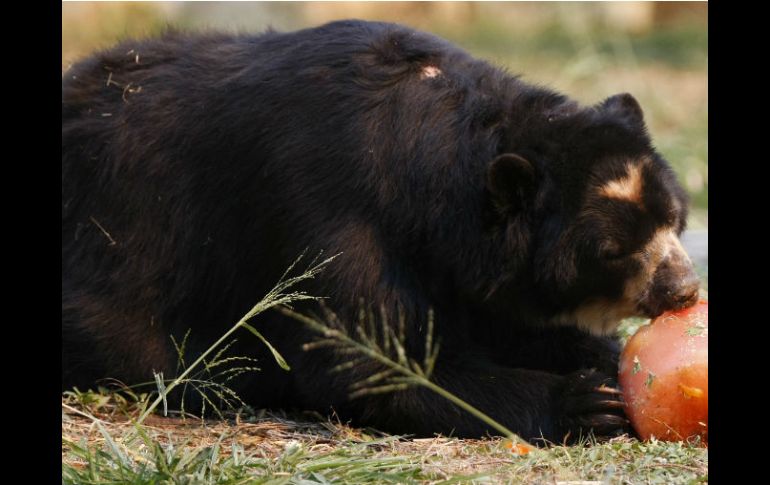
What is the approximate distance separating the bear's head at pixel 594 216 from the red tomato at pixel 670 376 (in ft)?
0.46

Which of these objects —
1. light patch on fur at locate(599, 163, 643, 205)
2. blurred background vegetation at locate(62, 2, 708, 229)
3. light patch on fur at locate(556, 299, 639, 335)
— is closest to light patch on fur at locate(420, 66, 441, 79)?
light patch on fur at locate(599, 163, 643, 205)

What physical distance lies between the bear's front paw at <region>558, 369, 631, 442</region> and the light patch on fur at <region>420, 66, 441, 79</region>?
5.36 ft

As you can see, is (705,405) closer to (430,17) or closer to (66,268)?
(66,268)

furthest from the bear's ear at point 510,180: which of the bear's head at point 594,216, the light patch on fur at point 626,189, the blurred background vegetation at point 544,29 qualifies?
the blurred background vegetation at point 544,29

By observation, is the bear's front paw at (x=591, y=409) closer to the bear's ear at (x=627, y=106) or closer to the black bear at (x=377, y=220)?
the black bear at (x=377, y=220)

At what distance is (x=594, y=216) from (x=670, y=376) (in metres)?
0.78

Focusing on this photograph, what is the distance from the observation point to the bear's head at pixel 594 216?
5195 millimetres

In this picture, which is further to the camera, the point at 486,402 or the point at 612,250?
Result: the point at 486,402

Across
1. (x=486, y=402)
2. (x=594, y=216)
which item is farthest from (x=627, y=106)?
(x=486, y=402)

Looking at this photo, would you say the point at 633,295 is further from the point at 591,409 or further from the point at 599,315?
the point at 591,409

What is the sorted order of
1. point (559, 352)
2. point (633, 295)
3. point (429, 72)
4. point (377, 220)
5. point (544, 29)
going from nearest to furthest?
point (633, 295) < point (377, 220) < point (429, 72) < point (559, 352) < point (544, 29)

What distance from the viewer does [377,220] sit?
18.0 feet

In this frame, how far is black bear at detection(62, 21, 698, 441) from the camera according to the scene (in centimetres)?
530

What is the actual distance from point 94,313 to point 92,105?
45.4 inches
